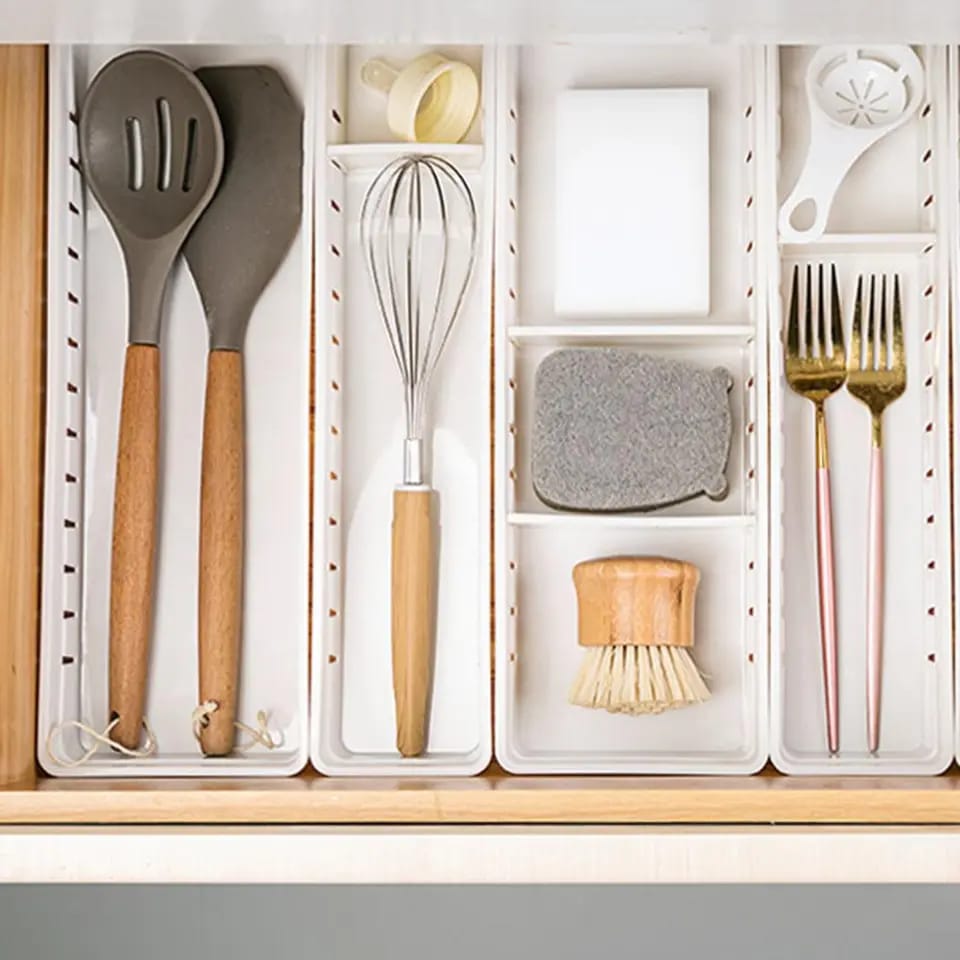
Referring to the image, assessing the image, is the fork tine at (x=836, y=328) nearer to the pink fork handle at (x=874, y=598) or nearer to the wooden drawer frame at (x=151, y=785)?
the pink fork handle at (x=874, y=598)

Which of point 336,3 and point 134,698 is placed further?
point 134,698

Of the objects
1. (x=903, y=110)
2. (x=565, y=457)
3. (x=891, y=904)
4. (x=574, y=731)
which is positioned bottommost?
(x=891, y=904)

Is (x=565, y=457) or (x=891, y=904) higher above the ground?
(x=565, y=457)

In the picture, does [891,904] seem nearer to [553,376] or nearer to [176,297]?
[553,376]

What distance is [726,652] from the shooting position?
1036mm

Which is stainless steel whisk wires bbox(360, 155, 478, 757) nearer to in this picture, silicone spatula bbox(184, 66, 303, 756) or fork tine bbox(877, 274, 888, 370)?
silicone spatula bbox(184, 66, 303, 756)

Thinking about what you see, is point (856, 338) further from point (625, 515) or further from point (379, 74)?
point (379, 74)

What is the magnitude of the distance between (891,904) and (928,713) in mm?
183

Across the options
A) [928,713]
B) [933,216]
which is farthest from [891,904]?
[933,216]

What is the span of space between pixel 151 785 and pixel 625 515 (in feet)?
1.21

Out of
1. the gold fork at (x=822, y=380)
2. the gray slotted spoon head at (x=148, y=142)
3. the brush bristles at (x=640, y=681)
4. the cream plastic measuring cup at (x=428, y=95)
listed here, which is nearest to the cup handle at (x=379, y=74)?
the cream plastic measuring cup at (x=428, y=95)

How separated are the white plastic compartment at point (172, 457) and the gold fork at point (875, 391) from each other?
0.39 m

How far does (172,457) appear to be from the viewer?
1057mm

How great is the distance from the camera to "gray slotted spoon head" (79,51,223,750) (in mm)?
1010
